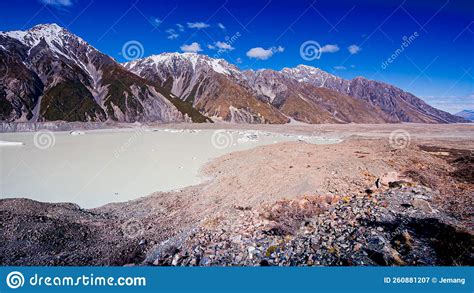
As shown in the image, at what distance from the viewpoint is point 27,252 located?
7.13 meters

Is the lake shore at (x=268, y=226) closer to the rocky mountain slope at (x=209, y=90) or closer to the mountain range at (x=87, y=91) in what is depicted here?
the mountain range at (x=87, y=91)

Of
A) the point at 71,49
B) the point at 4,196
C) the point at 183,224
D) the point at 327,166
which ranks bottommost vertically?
the point at 4,196

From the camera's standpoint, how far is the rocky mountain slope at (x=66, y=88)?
95.9 meters

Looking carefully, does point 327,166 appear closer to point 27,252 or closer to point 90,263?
point 90,263

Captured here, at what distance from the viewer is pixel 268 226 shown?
8.12 metres

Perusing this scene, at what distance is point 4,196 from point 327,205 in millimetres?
13238

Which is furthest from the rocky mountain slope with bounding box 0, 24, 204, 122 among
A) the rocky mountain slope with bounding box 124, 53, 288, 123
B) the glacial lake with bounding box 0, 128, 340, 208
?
the glacial lake with bounding box 0, 128, 340, 208

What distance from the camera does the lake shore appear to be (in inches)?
249

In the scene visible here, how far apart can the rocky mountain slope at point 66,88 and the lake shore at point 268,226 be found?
9677 cm

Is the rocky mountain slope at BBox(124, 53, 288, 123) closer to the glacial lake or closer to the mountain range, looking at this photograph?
the mountain range

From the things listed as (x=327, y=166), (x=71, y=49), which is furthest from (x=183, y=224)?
(x=71, y=49)

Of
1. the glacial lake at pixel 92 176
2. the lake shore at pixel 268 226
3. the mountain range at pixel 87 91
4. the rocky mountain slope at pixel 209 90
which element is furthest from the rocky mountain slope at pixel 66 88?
the lake shore at pixel 268 226

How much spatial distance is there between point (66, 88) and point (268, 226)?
119m

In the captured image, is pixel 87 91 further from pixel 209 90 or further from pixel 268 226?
pixel 268 226
